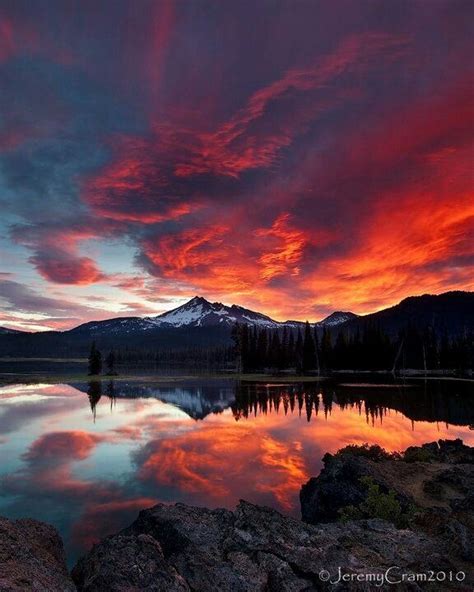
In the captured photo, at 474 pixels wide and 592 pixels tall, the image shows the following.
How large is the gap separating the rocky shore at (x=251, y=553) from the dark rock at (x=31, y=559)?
20mm

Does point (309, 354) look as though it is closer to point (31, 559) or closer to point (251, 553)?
point (251, 553)

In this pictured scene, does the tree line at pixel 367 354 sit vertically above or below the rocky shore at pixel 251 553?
above

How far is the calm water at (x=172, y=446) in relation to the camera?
50.9ft

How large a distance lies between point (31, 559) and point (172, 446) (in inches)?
727

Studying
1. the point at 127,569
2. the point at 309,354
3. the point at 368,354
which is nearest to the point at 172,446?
the point at 127,569

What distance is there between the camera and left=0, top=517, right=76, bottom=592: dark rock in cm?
598

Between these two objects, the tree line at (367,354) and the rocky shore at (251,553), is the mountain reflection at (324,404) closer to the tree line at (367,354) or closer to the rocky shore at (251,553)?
the rocky shore at (251,553)

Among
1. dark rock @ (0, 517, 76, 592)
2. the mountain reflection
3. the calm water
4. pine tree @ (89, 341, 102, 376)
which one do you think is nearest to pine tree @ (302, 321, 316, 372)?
pine tree @ (89, 341, 102, 376)

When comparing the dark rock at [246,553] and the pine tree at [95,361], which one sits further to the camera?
the pine tree at [95,361]

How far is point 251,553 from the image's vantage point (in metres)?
8.31

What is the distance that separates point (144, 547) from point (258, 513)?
3.32m

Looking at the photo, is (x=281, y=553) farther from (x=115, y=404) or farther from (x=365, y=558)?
(x=115, y=404)

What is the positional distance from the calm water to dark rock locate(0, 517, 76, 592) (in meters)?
Result: 3.58

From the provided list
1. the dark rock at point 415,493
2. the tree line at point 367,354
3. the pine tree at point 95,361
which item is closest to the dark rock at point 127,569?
the dark rock at point 415,493
